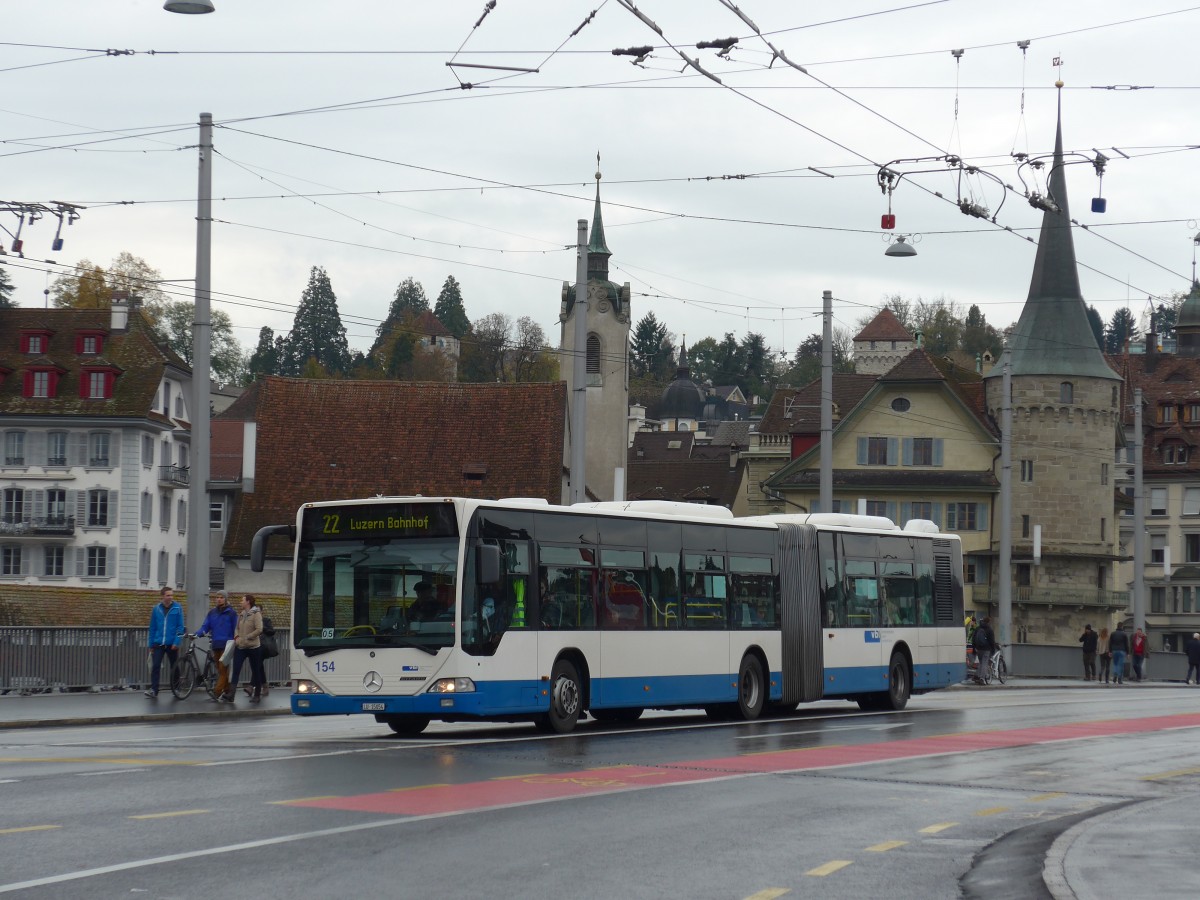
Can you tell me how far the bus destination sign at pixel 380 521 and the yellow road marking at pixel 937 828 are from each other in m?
8.63

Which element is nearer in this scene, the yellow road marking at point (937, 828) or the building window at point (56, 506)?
the yellow road marking at point (937, 828)

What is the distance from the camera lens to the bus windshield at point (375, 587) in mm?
20812

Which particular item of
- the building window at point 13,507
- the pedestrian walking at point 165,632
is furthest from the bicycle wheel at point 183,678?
the building window at point 13,507

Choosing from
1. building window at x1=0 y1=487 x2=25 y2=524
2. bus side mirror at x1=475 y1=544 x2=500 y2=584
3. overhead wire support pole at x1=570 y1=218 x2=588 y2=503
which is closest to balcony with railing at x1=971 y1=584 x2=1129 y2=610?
building window at x1=0 y1=487 x2=25 y2=524

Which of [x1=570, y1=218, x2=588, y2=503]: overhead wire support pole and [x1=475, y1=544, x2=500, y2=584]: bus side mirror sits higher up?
[x1=570, y1=218, x2=588, y2=503]: overhead wire support pole

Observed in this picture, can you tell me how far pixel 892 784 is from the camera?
16656 millimetres

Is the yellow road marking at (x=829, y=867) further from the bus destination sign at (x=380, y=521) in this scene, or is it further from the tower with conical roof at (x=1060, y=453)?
the tower with conical roof at (x=1060, y=453)

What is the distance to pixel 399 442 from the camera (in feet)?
235

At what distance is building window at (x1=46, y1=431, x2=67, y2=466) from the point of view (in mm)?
78812

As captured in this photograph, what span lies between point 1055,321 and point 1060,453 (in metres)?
5.88

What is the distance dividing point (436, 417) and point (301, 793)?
5858 cm

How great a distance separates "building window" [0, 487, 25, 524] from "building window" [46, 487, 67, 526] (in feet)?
5.30

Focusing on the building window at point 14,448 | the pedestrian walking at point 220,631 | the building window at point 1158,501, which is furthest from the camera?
the building window at point 1158,501

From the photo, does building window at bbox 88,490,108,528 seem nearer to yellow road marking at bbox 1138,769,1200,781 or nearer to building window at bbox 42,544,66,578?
building window at bbox 42,544,66,578
